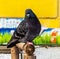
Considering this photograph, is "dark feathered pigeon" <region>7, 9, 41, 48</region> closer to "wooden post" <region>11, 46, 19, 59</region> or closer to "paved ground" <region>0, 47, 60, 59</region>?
"wooden post" <region>11, 46, 19, 59</region>

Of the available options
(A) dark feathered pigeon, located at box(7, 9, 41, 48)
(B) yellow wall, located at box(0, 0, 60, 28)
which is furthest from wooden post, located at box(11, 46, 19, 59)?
(B) yellow wall, located at box(0, 0, 60, 28)

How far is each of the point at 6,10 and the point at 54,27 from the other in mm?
1242

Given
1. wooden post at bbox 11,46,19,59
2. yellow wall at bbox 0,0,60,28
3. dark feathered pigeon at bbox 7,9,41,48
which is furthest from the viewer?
yellow wall at bbox 0,0,60,28

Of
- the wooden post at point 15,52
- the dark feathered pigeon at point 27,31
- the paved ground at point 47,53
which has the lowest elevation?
the paved ground at point 47,53

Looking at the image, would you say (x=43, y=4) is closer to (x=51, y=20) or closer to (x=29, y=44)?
(x=51, y=20)

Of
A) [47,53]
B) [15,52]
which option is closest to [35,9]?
[47,53]

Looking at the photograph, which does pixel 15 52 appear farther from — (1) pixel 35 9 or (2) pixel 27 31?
(1) pixel 35 9

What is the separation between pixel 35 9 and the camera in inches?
267

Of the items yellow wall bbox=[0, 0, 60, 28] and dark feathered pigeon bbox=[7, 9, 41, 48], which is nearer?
dark feathered pigeon bbox=[7, 9, 41, 48]

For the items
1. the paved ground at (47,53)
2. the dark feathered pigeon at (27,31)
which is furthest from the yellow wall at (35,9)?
the dark feathered pigeon at (27,31)

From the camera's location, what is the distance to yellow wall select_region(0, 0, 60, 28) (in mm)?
6770

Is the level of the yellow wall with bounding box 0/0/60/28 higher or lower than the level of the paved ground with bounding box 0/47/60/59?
higher

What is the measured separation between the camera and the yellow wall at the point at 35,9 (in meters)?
6.77

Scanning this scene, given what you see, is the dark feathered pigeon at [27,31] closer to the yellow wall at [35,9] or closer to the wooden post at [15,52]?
the wooden post at [15,52]
